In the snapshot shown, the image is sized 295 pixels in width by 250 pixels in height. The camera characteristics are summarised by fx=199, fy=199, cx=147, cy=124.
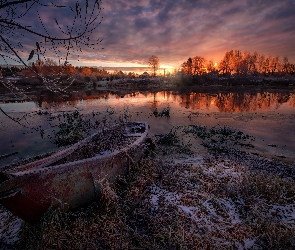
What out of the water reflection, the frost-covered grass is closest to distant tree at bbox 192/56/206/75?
the water reflection

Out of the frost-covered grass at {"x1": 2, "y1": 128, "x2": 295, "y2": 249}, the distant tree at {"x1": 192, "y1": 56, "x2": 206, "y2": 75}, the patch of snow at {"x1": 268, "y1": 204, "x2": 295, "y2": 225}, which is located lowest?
the patch of snow at {"x1": 268, "y1": 204, "x2": 295, "y2": 225}

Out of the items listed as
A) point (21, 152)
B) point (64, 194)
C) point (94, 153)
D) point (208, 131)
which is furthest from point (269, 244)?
point (21, 152)

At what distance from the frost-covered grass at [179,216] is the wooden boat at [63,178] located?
0.28 m

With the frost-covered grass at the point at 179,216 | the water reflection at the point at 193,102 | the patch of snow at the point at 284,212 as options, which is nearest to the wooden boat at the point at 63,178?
the frost-covered grass at the point at 179,216

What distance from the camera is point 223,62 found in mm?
90062

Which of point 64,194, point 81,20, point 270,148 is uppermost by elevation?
point 81,20

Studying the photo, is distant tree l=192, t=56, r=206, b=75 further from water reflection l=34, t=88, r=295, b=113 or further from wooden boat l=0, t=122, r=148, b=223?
wooden boat l=0, t=122, r=148, b=223

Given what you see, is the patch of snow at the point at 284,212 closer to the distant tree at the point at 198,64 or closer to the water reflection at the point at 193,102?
the water reflection at the point at 193,102

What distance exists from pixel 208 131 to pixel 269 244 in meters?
8.40

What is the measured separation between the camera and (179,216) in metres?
4.35

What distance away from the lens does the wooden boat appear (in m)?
3.22

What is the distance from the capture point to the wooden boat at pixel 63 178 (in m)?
3.22

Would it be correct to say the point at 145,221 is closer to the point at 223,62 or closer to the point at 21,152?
the point at 21,152

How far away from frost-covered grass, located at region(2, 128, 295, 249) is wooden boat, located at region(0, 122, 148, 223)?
0.28 meters
